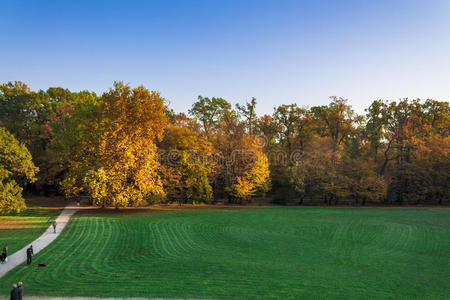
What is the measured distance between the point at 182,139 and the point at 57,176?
72.7ft

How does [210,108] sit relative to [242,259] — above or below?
above

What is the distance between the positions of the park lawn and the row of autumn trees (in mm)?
3744

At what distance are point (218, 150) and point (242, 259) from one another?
26.7 m

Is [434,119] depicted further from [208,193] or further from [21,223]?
[21,223]

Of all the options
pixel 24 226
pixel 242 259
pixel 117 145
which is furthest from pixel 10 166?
pixel 242 259

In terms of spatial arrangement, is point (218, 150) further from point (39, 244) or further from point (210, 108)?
point (39, 244)

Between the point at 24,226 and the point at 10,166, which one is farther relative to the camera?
the point at 10,166

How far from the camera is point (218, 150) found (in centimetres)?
4209

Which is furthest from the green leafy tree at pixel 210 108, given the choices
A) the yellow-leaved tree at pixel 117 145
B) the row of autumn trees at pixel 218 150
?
the yellow-leaved tree at pixel 117 145

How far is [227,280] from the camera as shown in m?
12.9

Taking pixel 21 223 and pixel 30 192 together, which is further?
pixel 30 192

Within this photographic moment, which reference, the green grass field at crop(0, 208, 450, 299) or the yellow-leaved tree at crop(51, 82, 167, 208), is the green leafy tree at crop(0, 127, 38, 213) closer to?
the yellow-leaved tree at crop(51, 82, 167, 208)

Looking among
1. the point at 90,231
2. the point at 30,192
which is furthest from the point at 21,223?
the point at 30,192

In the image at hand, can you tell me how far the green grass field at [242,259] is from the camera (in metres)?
12.0
